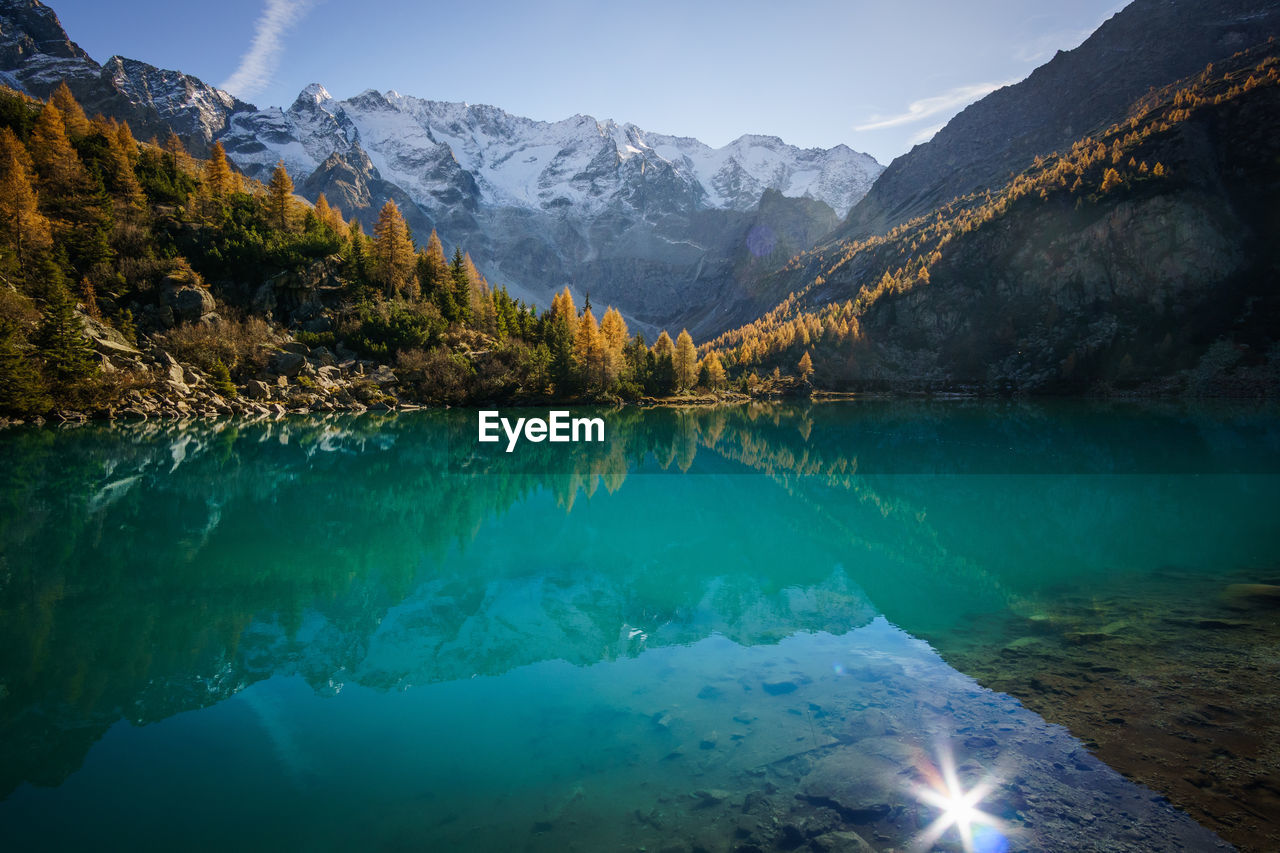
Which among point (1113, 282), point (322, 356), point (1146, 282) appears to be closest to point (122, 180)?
point (322, 356)

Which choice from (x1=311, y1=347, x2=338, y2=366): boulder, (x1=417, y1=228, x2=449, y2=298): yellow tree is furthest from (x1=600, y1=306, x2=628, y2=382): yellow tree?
(x1=311, y1=347, x2=338, y2=366): boulder

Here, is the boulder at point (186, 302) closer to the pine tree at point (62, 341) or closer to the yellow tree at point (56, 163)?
the yellow tree at point (56, 163)

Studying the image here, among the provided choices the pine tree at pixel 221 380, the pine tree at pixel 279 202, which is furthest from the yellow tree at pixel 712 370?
the pine tree at pixel 221 380

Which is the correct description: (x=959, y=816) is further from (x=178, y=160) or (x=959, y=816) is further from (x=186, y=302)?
(x=178, y=160)

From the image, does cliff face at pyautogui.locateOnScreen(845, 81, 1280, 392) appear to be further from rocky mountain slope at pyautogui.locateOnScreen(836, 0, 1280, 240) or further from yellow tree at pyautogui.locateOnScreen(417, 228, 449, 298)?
yellow tree at pyautogui.locateOnScreen(417, 228, 449, 298)

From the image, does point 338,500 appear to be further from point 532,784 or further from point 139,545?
point 532,784

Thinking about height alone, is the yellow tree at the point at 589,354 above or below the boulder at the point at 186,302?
below
